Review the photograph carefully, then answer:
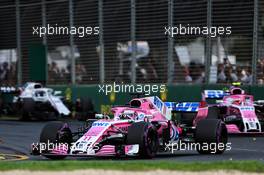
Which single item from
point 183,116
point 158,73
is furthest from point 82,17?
point 183,116

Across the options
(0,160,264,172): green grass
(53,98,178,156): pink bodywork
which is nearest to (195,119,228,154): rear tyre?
(53,98,178,156): pink bodywork

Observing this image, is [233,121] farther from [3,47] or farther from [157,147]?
[3,47]

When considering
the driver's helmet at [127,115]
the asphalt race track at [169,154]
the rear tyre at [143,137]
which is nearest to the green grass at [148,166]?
the rear tyre at [143,137]

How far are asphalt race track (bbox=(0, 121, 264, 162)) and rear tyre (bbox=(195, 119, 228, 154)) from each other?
0.21 m

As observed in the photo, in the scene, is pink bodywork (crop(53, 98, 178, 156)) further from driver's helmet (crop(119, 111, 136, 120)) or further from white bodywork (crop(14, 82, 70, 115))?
white bodywork (crop(14, 82, 70, 115))

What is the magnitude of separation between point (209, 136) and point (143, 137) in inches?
76.2

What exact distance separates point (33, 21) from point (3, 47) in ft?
9.08

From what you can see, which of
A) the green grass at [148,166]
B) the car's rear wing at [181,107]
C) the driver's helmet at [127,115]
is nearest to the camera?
the green grass at [148,166]

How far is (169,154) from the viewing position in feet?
48.7

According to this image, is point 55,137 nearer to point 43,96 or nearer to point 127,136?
point 127,136

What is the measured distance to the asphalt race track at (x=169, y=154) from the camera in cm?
1391

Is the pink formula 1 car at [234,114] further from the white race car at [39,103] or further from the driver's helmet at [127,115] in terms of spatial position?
the white race car at [39,103]

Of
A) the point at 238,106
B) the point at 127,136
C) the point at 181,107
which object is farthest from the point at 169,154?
the point at 238,106

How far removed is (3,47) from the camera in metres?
34.8
